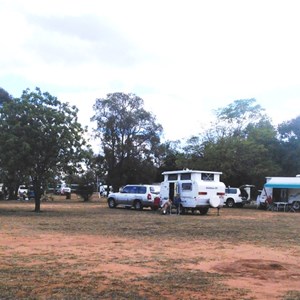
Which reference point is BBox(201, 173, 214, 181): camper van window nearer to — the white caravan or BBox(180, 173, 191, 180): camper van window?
BBox(180, 173, 191, 180): camper van window

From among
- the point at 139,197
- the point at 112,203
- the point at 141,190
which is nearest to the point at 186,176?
the point at 139,197

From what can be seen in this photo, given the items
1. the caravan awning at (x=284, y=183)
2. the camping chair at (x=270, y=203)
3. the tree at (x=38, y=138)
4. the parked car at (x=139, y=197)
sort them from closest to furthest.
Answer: the tree at (x=38, y=138) → the parked car at (x=139, y=197) → the caravan awning at (x=284, y=183) → the camping chair at (x=270, y=203)

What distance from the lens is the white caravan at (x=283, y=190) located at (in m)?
34.1

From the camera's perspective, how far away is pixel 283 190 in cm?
3525

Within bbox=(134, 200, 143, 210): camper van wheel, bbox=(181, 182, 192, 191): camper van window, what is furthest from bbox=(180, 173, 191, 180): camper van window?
bbox=(134, 200, 143, 210): camper van wheel

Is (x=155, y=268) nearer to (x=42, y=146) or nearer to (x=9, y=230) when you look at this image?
(x=9, y=230)

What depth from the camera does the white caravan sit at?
3406 centimetres

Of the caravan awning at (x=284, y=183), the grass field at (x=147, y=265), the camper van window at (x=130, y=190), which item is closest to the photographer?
the grass field at (x=147, y=265)

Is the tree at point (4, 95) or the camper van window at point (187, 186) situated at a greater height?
the tree at point (4, 95)

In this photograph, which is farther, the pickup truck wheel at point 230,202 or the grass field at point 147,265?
the pickup truck wheel at point 230,202

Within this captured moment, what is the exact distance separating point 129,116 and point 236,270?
39406mm

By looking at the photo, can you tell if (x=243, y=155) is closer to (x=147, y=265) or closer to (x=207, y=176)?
(x=207, y=176)

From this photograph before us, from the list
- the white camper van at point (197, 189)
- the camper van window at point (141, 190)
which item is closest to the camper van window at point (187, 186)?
the white camper van at point (197, 189)

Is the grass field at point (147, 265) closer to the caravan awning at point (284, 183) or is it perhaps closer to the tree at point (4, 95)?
the caravan awning at point (284, 183)
